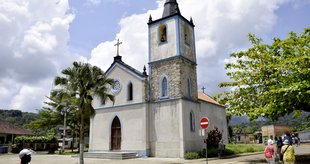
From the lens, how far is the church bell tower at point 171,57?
79.9 feet

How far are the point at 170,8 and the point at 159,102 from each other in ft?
30.1

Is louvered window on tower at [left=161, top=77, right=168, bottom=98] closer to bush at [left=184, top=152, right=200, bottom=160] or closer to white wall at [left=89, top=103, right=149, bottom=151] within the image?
white wall at [left=89, top=103, right=149, bottom=151]

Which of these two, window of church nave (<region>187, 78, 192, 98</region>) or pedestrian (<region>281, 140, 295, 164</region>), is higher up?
window of church nave (<region>187, 78, 192, 98</region>)

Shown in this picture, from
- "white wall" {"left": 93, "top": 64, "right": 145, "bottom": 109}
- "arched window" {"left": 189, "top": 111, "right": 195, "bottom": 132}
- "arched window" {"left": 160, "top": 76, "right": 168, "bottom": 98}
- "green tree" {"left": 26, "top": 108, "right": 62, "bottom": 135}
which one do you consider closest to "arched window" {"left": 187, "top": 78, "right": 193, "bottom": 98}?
"arched window" {"left": 189, "top": 111, "right": 195, "bottom": 132}

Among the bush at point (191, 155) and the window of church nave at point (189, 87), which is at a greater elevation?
the window of church nave at point (189, 87)

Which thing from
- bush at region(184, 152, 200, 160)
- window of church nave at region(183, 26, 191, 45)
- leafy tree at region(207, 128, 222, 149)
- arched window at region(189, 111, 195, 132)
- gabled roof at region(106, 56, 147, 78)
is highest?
window of church nave at region(183, 26, 191, 45)

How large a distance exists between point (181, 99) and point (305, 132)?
40.2 m

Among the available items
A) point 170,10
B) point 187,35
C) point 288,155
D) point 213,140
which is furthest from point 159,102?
point 288,155

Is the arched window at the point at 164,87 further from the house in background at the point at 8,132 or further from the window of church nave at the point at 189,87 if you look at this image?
the house in background at the point at 8,132

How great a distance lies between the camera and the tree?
13047mm

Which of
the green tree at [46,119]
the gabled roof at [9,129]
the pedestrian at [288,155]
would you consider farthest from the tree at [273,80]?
the gabled roof at [9,129]

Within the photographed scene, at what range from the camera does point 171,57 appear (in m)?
24.8

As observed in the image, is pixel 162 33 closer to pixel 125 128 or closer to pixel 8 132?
pixel 125 128

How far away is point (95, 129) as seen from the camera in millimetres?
28219
